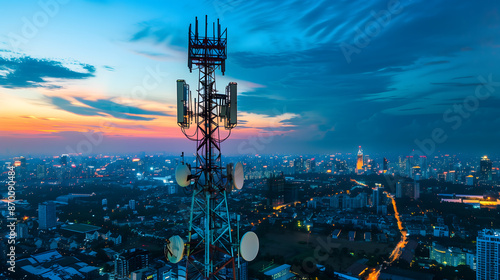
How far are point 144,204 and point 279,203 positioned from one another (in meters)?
7.70

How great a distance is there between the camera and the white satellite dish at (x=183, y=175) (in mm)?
1563

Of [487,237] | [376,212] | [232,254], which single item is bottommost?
[376,212]

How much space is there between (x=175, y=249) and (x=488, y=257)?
26.3ft

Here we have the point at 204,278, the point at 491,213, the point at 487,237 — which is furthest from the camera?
the point at 491,213

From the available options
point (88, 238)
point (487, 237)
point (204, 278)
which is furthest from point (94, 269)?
point (487, 237)

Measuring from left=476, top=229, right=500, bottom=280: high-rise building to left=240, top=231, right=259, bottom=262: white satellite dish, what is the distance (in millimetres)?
7544

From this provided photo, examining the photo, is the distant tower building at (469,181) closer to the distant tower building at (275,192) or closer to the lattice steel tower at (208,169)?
the distant tower building at (275,192)

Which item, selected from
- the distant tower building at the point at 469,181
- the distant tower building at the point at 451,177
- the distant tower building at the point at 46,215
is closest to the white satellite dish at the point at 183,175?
the distant tower building at the point at 46,215

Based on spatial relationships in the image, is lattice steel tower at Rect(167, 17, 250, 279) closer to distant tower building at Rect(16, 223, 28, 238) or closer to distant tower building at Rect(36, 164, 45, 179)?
distant tower building at Rect(16, 223, 28, 238)

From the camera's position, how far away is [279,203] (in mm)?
16094

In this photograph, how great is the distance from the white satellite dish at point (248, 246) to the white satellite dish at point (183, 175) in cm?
44

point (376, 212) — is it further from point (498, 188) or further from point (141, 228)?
point (141, 228)

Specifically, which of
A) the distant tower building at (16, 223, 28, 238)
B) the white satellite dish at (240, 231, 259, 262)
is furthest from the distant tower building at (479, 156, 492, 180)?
the distant tower building at (16, 223, 28, 238)

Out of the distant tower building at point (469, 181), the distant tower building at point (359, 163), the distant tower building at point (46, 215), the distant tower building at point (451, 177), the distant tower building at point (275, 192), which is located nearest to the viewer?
the distant tower building at point (46, 215)
